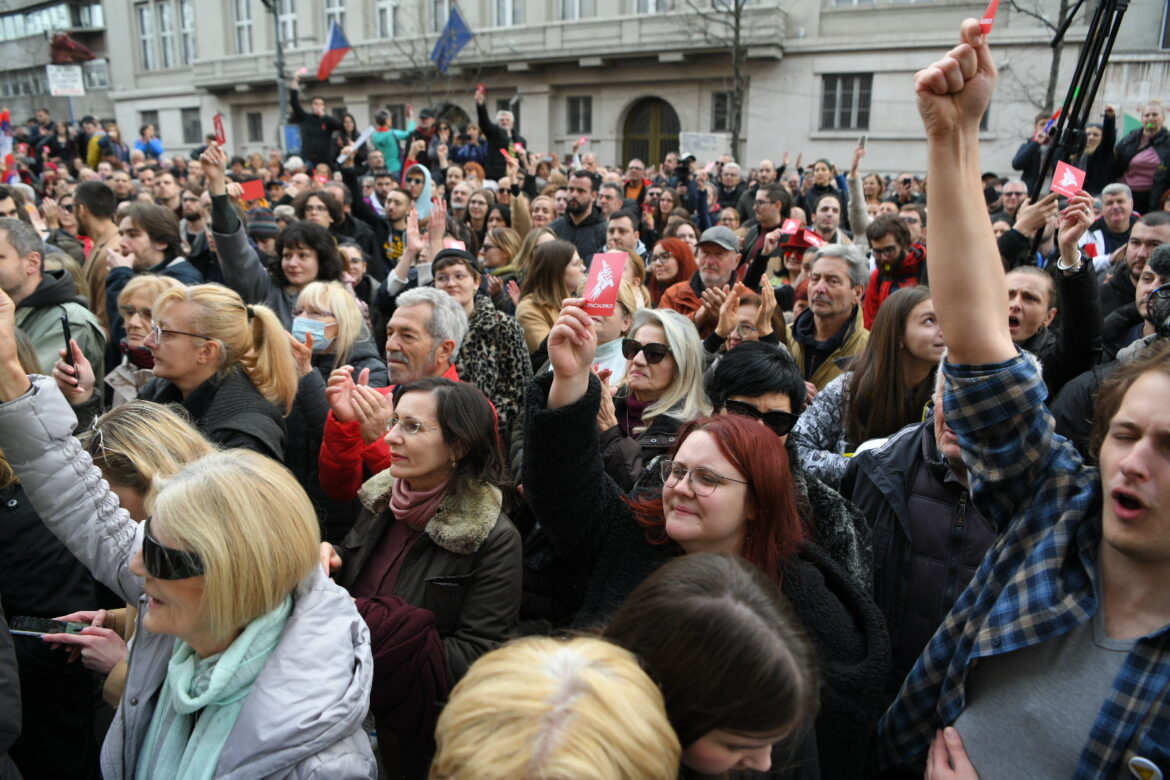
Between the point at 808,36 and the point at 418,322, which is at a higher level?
the point at 808,36

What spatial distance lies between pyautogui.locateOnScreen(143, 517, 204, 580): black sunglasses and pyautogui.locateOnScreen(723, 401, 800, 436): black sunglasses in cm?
161

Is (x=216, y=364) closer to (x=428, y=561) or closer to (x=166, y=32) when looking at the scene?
(x=428, y=561)

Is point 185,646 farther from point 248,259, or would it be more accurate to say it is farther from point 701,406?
point 248,259

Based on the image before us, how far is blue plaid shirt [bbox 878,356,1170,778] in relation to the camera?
130 centimetres

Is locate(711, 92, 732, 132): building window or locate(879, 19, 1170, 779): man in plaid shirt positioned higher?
locate(711, 92, 732, 132): building window

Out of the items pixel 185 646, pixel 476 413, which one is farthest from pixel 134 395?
pixel 185 646

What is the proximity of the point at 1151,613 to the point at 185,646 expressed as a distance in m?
1.98

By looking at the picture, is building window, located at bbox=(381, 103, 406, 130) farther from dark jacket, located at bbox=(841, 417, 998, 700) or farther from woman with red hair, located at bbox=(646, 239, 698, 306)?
dark jacket, located at bbox=(841, 417, 998, 700)

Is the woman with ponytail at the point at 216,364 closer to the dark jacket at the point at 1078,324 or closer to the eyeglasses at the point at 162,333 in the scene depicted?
the eyeglasses at the point at 162,333

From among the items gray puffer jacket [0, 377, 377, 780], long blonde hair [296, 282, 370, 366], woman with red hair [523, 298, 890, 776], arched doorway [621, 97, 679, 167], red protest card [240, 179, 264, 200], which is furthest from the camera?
arched doorway [621, 97, 679, 167]

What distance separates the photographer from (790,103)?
73.2ft

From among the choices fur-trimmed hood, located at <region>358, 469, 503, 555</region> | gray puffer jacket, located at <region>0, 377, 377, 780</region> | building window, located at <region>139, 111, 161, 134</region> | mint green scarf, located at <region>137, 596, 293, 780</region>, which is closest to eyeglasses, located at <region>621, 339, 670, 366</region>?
fur-trimmed hood, located at <region>358, 469, 503, 555</region>

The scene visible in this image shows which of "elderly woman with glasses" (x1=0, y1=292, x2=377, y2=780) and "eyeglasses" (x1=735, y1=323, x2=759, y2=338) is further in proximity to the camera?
"eyeglasses" (x1=735, y1=323, x2=759, y2=338)

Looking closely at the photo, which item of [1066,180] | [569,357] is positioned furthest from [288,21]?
[569,357]
